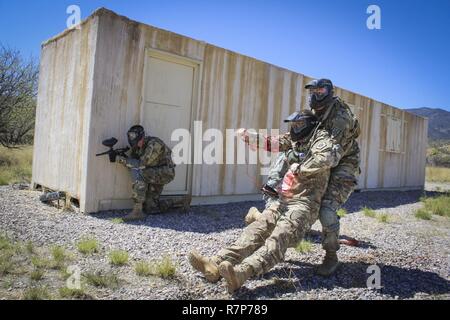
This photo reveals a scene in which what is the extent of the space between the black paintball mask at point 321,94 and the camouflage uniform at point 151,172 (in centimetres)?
328

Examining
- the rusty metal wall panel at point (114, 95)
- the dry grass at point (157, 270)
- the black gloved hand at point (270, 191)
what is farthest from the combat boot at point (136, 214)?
the black gloved hand at point (270, 191)

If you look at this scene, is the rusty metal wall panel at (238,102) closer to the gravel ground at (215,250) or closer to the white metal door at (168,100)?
the white metal door at (168,100)

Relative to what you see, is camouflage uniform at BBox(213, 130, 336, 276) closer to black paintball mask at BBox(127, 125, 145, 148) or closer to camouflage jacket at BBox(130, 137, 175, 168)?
camouflage jacket at BBox(130, 137, 175, 168)

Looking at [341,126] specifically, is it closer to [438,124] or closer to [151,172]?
[151,172]

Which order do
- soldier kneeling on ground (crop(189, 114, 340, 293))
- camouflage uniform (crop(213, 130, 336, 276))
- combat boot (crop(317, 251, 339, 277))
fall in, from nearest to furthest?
soldier kneeling on ground (crop(189, 114, 340, 293)) → camouflage uniform (crop(213, 130, 336, 276)) → combat boot (crop(317, 251, 339, 277))

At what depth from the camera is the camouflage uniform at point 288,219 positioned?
11.5 feet

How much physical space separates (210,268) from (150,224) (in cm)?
294

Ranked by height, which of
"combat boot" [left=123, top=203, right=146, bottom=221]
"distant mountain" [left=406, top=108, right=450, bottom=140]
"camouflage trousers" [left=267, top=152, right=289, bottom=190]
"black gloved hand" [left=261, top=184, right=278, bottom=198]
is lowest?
"combat boot" [left=123, top=203, right=146, bottom=221]

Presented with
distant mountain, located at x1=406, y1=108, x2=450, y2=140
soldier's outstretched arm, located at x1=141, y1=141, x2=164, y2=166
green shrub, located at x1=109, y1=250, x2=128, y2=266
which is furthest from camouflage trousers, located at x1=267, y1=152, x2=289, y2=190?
distant mountain, located at x1=406, y1=108, x2=450, y2=140

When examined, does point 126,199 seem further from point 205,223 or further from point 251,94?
point 251,94

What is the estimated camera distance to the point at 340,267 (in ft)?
14.7

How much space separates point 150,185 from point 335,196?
3852mm

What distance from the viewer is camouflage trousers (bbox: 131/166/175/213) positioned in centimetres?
666
